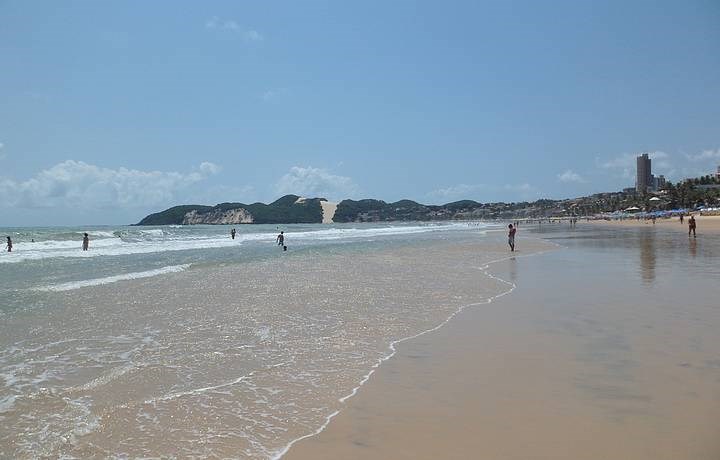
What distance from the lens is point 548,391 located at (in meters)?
4.97

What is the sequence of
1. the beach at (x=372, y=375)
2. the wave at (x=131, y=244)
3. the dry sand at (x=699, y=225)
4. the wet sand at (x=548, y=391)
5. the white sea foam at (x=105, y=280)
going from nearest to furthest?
1. the wet sand at (x=548, y=391)
2. the beach at (x=372, y=375)
3. the white sea foam at (x=105, y=280)
4. the wave at (x=131, y=244)
5. the dry sand at (x=699, y=225)

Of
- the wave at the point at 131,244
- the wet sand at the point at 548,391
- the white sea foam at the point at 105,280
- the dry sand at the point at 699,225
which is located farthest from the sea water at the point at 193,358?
the dry sand at the point at 699,225

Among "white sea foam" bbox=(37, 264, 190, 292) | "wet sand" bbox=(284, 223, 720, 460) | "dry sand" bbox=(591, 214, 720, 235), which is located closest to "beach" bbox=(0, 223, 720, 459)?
"wet sand" bbox=(284, 223, 720, 460)

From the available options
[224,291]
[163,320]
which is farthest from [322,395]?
[224,291]

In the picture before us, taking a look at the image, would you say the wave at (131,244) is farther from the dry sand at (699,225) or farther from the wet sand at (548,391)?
the dry sand at (699,225)

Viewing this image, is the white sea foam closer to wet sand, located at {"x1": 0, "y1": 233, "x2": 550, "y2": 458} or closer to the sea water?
the sea water

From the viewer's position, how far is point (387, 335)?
7.78 metres

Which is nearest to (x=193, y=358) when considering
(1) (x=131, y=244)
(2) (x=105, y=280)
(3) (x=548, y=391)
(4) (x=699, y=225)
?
(3) (x=548, y=391)

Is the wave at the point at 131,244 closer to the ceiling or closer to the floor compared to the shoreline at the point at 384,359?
closer to the ceiling

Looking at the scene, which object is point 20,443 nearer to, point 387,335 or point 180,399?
point 180,399

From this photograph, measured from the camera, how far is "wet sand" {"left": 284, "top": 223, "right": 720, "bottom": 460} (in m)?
3.88

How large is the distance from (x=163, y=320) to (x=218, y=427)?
222 inches

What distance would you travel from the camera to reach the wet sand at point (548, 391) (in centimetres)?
388

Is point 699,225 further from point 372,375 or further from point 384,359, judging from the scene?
point 372,375
